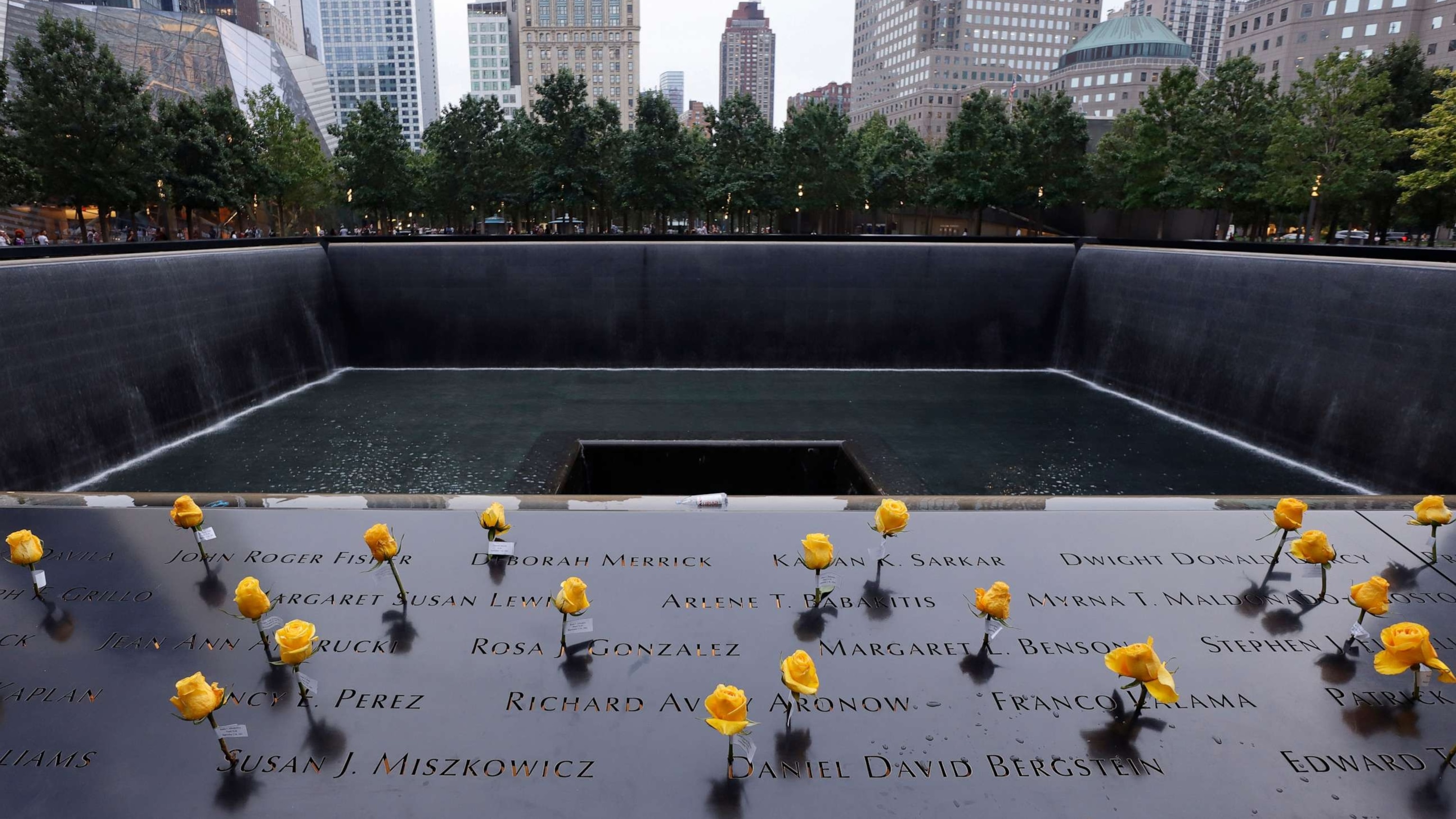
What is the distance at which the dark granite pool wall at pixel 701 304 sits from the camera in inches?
639

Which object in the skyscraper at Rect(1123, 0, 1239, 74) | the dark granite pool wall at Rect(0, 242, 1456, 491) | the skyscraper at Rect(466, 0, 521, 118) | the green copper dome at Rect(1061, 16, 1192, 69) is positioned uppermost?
the skyscraper at Rect(1123, 0, 1239, 74)

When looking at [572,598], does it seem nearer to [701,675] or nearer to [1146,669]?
[701,675]

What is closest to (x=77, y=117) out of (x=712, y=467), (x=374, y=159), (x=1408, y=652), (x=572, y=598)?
(x=374, y=159)

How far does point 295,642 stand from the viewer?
88.7 inches

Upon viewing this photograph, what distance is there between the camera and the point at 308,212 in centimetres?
4434

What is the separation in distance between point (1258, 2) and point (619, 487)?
7988 cm

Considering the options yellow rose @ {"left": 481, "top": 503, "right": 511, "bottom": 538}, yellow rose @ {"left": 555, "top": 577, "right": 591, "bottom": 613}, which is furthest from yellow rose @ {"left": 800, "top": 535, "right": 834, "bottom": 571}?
yellow rose @ {"left": 481, "top": 503, "right": 511, "bottom": 538}

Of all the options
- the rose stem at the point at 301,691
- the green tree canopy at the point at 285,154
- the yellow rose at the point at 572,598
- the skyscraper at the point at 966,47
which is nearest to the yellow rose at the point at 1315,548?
the yellow rose at the point at 572,598

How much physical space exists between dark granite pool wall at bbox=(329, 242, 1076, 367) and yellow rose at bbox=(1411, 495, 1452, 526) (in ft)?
43.5

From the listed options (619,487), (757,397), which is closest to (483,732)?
(619,487)

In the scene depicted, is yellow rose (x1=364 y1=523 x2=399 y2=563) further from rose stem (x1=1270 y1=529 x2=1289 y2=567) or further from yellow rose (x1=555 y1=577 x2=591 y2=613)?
rose stem (x1=1270 y1=529 x2=1289 y2=567)

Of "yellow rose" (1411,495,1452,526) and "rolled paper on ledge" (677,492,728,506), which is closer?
"yellow rose" (1411,495,1452,526)

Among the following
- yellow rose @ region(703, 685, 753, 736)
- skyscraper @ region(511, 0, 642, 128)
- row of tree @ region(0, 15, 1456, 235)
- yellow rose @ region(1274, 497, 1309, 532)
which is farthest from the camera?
skyscraper @ region(511, 0, 642, 128)

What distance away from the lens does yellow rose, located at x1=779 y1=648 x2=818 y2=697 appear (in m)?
2.04
